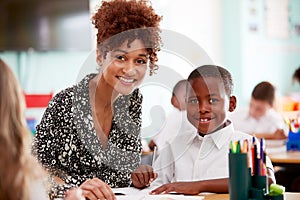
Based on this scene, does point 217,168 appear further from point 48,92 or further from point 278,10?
point 278,10

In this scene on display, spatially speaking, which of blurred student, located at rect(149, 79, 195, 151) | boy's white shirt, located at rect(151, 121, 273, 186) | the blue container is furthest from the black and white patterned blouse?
the blue container

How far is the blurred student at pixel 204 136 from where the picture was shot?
1695mm

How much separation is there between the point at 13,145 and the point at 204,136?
2.76ft

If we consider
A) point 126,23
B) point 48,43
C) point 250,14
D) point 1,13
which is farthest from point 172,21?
point 126,23

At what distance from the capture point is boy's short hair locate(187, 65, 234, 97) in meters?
1.80

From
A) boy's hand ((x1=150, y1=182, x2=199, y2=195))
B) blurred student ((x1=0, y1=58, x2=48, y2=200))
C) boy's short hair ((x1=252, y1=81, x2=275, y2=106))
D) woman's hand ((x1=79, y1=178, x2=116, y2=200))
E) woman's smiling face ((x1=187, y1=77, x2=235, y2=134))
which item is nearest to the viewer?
blurred student ((x1=0, y1=58, x2=48, y2=200))

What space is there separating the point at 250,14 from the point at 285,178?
112 inches

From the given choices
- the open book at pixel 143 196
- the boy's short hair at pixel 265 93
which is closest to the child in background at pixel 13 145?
the open book at pixel 143 196

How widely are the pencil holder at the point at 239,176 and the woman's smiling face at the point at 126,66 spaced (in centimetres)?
54

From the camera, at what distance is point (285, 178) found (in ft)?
10.2

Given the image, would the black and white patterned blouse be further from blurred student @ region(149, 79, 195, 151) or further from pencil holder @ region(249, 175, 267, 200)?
blurred student @ region(149, 79, 195, 151)

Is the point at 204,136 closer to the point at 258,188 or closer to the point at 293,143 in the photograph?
the point at 258,188

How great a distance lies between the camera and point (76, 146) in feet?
5.38

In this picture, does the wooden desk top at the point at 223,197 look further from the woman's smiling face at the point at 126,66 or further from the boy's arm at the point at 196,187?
the woman's smiling face at the point at 126,66
